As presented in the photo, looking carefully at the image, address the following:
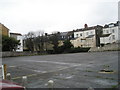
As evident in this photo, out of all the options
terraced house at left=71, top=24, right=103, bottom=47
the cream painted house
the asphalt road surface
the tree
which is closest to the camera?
the asphalt road surface

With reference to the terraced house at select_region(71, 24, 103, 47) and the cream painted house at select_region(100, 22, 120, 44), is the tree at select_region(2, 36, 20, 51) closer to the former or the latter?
the terraced house at select_region(71, 24, 103, 47)

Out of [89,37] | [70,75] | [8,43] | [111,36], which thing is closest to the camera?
[70,75]

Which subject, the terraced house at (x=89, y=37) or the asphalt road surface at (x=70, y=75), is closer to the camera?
the asphalt road surface at (x=70, y=75)

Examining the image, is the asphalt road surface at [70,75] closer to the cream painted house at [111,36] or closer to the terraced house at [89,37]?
the cream painted house at [111,36]

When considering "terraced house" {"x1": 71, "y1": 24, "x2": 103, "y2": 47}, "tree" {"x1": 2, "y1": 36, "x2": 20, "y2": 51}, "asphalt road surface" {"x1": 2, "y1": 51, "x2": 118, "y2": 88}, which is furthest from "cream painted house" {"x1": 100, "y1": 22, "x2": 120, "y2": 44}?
"asphalt road surface" {"x1": 2, "y1": 51, "x2": 118, "y2": 88}

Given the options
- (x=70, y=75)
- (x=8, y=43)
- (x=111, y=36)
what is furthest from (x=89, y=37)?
(x=70, y=75)

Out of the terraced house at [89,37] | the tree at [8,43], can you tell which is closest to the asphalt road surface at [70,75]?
the tree at [8,43]

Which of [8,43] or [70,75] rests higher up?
[8,43]

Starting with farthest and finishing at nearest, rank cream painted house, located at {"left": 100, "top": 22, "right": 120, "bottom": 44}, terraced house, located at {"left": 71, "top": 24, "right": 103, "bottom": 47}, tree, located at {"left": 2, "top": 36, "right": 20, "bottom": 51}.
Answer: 1. terraced house, located at {"left": 71, "top": 24, "right": 103, "bottom": 47}
2. cream painted house, located at {"left": 100, "top": 22, "right": 120, "bottom": 44}
3. tree, located at {"left": 2, "top": 36, "right": 20, "bottom": 51}

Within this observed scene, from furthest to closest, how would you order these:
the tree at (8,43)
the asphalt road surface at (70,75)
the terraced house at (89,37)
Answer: the terraced house at (89,37)
the tree at (8,43)
the asphalt road surface at (70,75)

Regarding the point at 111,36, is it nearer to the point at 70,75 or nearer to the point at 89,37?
the point at 89,37

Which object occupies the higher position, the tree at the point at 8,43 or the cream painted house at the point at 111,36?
the cream painted house at the point at 111,36

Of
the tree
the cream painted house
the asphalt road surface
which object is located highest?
the cream painted house

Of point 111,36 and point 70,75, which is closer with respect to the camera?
point 70,75
